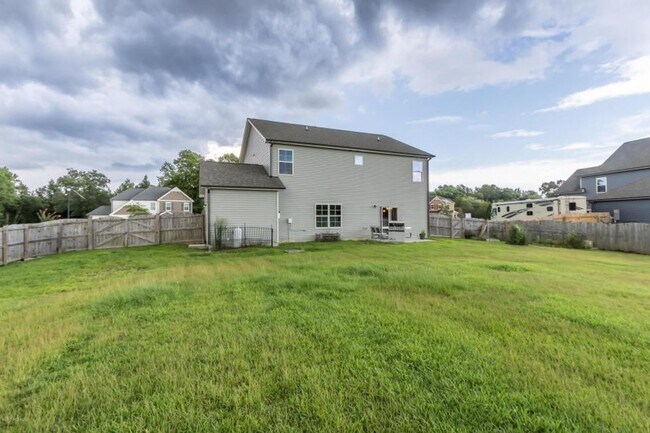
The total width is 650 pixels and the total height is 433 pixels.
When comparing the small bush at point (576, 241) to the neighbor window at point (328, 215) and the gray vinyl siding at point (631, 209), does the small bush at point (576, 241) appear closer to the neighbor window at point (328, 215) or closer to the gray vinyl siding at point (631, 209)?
the gray vinyl siding at point (631, 209)

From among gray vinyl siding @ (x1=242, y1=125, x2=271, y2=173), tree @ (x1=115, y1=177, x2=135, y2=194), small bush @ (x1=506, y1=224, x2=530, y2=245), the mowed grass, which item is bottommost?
the mowed grass

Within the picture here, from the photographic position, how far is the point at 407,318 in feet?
12.9

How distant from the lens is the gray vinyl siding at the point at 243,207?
45.4 ft

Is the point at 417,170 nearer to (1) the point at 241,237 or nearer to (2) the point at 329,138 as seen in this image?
(2) the point at 329,138

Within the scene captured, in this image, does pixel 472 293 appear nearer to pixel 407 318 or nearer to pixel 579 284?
pixel 407 318

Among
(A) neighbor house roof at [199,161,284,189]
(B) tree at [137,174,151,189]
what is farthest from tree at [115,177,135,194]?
(A) neighbor house roof at [199,161,284,189]

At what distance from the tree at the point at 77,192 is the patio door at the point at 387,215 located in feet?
188

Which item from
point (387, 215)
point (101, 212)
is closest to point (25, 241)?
point (387, 215)

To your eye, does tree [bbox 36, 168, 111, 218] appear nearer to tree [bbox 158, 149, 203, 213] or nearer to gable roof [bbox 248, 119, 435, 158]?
tree [bbox 158, 149, 203, 213]

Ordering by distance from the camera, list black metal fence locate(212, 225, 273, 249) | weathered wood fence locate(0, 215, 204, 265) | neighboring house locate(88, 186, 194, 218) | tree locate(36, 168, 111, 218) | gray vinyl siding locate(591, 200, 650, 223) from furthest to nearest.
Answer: tree locate(36, 168, 111, 218) → neighboring house locate(88, 186, 194, 218) → gray vinyl siding locate(591, 200, 650, 223) → black metal fence locate(212, 225, 273, 249) → weathered wood fence locate(0, 215, 204, 265)

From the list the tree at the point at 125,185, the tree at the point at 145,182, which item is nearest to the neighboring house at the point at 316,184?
the tree at the point at 145,182

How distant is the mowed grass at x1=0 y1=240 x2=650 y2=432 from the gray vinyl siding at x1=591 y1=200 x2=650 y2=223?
2032 cm

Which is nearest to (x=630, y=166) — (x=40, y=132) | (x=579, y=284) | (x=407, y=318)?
(x=579, y=284)

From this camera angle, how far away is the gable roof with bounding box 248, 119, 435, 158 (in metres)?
16.3
